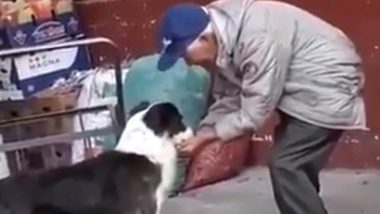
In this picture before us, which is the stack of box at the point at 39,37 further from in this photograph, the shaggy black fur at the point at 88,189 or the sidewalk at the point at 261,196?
the shaggy black fur at the point at 88,189

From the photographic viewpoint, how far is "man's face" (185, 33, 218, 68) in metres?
5.31

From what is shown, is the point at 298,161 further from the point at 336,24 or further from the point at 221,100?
the point at 336,24

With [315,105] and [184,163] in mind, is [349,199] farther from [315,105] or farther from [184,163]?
[315,105]

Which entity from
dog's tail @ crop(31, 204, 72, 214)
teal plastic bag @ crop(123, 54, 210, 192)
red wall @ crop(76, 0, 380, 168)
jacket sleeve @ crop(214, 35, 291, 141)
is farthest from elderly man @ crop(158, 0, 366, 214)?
red wall @ crop(76, 0, 380, 168)

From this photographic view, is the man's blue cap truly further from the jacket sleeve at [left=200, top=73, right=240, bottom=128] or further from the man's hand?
the man's hand

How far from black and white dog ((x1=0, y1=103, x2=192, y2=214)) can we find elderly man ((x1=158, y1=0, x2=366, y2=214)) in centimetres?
35

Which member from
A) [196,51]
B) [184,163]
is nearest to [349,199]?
[184,163]

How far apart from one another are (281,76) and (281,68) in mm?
40

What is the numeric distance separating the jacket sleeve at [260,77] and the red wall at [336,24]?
254 cm

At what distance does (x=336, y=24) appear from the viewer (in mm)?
7859

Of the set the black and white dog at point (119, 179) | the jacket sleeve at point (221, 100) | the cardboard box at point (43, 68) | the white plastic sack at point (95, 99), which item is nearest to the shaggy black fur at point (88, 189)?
the black and white dog at point (119, 179)

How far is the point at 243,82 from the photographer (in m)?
5.41

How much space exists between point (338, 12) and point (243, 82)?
2.63 m

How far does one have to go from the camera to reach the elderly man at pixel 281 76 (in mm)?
5328
